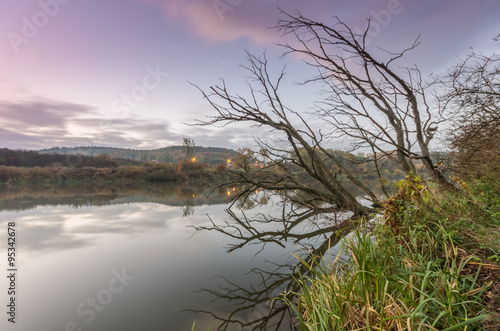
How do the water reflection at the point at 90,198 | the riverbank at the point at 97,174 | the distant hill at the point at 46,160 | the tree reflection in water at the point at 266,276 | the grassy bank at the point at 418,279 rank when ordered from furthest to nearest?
the distant hill at the point at 46,160, the riverbank at the point at 97,174, the water reflection at the point at 90,198, the tree reflection in water at the point at 266,276, the grassy bank at the point at 418,279

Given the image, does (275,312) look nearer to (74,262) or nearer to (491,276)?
(491,276)

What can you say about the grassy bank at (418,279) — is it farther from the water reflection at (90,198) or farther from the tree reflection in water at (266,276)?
the water reflection at (90,198)

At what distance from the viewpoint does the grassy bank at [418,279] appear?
1641 mm

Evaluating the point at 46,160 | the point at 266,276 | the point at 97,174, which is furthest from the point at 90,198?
the point at 46,160

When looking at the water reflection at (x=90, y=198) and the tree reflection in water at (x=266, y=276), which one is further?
the water reflection at (x=90, y=198)

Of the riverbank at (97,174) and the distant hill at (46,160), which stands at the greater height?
the distant hill at (46,160)

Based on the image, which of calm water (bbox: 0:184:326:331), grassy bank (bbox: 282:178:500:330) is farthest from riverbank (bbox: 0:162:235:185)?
grassy bank (bbox: 282:178:500:330)

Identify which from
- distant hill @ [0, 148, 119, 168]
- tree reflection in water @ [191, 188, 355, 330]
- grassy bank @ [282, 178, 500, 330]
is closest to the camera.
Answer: grassy bank @ [282, 178, 500, 330]

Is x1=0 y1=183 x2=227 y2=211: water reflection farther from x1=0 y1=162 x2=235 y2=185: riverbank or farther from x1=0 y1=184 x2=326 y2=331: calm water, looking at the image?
x1=0 y1=162 x2=235 y2=185: riverbank

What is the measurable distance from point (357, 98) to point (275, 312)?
230 inches

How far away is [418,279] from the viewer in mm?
2035

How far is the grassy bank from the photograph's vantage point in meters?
1.64

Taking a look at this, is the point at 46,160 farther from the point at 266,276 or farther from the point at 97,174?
the point at 266,276

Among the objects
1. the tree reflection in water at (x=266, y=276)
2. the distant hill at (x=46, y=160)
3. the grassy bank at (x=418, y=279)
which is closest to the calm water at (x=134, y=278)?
the tree reflection in water at (x=266, y=276)
